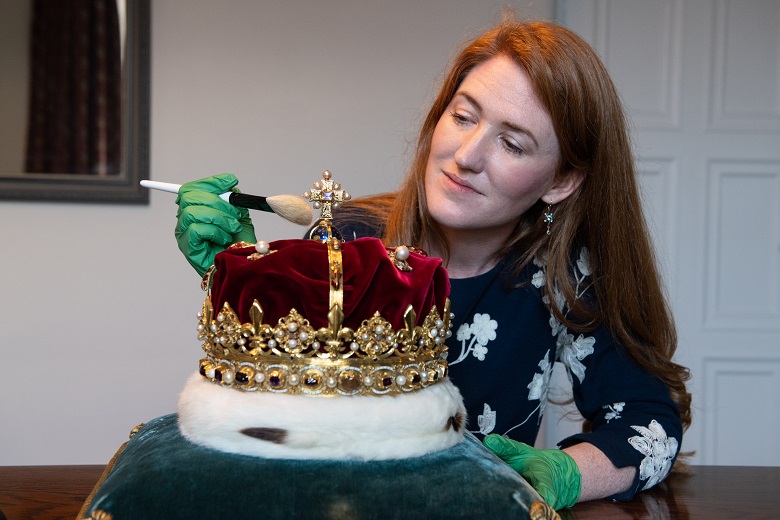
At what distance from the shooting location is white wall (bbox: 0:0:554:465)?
2488 mm

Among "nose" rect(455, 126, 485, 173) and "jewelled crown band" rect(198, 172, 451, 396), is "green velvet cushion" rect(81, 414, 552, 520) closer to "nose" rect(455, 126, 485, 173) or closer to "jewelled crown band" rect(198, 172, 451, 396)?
"jewelled crown band" rect(198, 172, 451, 396)

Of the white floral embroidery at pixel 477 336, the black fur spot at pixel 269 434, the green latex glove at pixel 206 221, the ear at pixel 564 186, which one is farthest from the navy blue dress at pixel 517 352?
the black fur spot at pixel 269 434

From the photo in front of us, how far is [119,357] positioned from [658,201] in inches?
72.8

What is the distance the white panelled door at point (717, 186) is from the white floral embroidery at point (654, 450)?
5.22 ft

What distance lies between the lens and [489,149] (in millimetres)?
1235

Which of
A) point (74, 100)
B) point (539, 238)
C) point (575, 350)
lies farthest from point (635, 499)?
point (74, 100)

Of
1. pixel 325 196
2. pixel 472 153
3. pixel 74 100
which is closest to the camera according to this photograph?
pixel 325 196

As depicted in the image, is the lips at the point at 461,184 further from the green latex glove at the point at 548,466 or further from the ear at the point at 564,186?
the green latex glove at the point at 548,466

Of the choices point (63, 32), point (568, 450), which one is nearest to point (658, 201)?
point (568, 450)

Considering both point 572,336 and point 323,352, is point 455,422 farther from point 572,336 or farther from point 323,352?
point 572,336

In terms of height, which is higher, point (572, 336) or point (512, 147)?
Answer: point (512, 147)

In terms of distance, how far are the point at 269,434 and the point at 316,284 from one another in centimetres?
14

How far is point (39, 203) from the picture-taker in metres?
2.48

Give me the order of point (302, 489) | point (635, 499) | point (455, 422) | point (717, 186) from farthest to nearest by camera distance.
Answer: point (717, 186)
point (635, 499)
point (455, 422)
point (302, 489)
